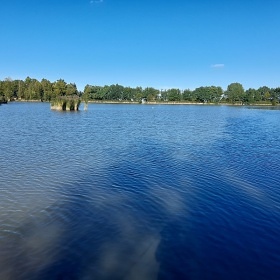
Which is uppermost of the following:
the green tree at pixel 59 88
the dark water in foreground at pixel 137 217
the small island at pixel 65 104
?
the green tree at pixel 59 88

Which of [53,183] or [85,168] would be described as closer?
[53,183]

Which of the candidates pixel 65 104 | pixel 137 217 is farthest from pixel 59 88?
pixel 137 217

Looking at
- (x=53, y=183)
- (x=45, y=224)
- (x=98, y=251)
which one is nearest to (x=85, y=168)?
(x=53, y=183)

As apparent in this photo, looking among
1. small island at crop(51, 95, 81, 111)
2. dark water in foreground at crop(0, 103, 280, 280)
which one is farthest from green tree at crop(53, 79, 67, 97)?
dark water in foreground at crop(0, 103, 280, 280)

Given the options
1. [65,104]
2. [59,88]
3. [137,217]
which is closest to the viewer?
[137,217]

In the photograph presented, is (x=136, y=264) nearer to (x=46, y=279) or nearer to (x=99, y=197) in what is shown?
(x=46, y=279)

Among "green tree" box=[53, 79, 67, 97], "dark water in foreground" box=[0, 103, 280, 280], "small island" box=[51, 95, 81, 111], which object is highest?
"green tree" box=[53, 79, 67, 97]

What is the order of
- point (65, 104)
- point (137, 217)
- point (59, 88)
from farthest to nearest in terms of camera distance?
point (59, 88)
point (65, 104)
point (137, 217)

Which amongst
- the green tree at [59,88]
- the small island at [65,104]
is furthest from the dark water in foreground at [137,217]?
the green tree at [59,88]

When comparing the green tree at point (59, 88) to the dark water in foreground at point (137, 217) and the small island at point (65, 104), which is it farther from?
the dark water in foreground at point (137, 217)

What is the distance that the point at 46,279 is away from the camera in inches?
272

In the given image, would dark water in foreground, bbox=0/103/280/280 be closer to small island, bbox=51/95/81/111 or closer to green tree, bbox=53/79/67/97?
small island, bbox=51/95/81/111

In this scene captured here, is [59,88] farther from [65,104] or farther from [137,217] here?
[137,217]

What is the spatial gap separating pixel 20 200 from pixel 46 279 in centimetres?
574
